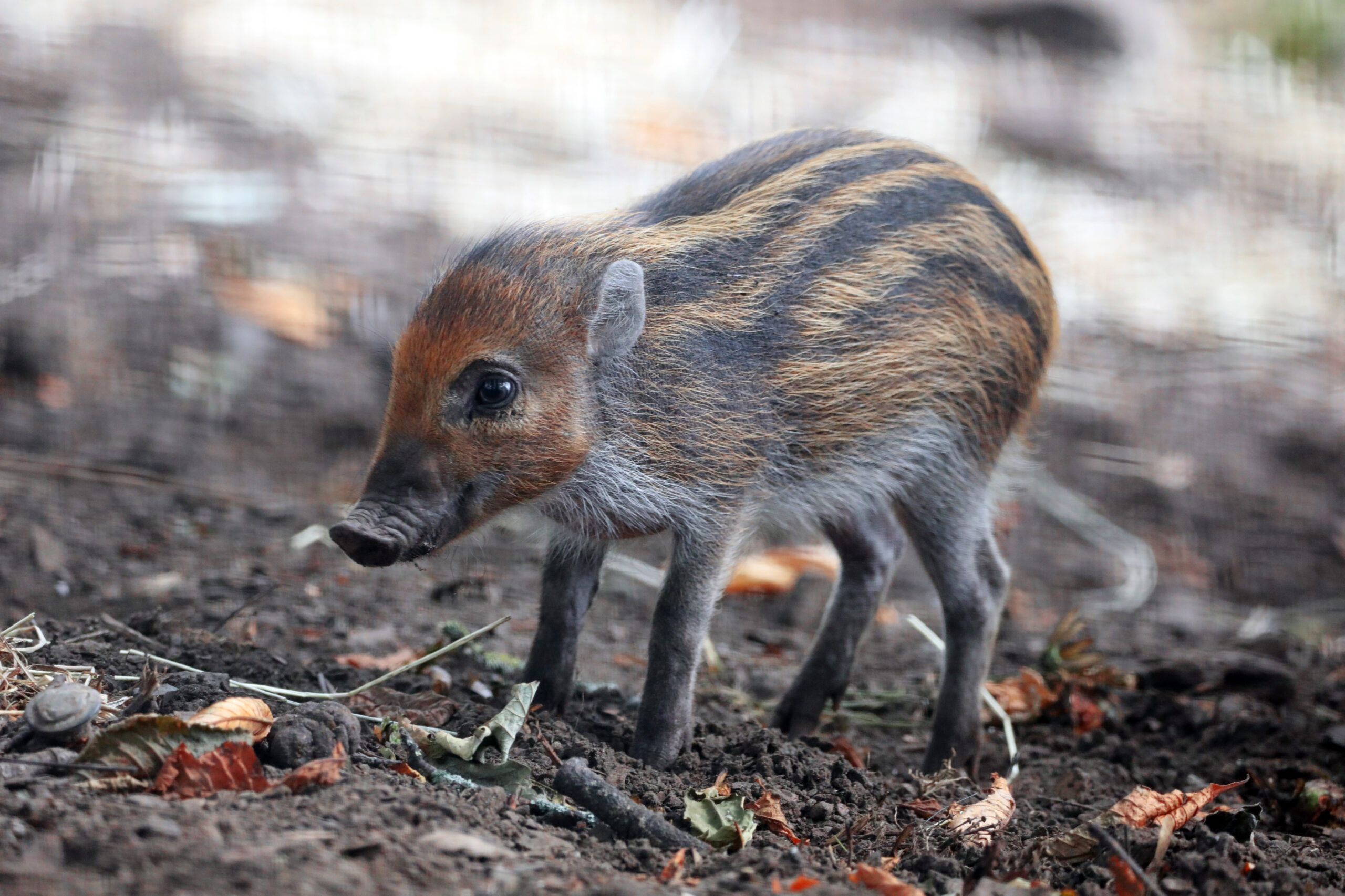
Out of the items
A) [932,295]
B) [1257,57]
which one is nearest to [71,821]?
[932,295]

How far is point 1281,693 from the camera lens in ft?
14.6

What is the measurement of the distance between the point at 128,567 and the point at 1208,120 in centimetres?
933

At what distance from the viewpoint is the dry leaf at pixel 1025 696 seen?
4.50 m

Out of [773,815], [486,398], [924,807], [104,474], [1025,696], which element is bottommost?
[1025,696]

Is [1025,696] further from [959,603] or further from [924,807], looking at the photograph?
[924,807]

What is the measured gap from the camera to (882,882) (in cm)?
242

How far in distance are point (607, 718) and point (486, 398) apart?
Answer: 1.01 m

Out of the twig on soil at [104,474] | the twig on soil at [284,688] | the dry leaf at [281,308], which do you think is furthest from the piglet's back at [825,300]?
the dry leaf at [281,308]

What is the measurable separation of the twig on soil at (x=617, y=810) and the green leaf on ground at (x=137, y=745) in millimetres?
781

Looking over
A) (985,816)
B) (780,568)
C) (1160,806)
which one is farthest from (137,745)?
(780,568)

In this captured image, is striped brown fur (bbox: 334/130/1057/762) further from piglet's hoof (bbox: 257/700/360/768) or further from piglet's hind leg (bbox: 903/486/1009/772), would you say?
piglet's hoof (bbox: 257/700/360/768)

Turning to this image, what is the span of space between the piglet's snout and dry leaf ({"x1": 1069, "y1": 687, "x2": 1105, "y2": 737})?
254cm

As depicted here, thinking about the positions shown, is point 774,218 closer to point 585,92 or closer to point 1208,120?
point 585,92

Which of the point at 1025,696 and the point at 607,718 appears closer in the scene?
the point at 607,718
